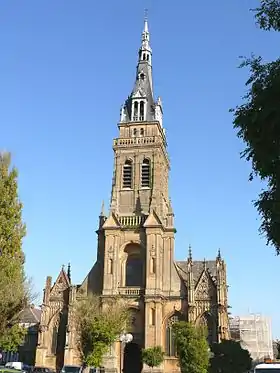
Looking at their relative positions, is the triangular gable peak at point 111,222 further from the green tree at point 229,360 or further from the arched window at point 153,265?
the green tree at point 229,360

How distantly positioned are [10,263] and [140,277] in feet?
85.5

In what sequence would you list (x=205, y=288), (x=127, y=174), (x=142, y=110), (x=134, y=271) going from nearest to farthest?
(x=205, y=288), (x=134, y=271), (x=127, y=174), (x=142, y=110)

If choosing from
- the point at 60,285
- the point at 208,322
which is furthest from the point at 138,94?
the point at 208,322

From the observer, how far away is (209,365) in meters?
38.1

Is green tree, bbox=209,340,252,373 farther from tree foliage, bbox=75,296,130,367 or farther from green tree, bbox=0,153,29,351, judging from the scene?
green tree, bbox=0,153,29,351

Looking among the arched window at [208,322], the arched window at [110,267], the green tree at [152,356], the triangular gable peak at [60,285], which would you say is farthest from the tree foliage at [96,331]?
the triangular gable peak at [60,285]

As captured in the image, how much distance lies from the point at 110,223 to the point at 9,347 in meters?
25.9

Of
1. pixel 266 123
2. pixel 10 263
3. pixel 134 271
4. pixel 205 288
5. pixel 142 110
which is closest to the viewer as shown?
pixel 266 123

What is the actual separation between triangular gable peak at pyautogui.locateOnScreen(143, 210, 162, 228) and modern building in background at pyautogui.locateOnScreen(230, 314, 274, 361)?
2773 centimetres

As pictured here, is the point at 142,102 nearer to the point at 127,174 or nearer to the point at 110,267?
the point at 127,174

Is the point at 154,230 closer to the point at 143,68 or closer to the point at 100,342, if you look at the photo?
the point at 100,342

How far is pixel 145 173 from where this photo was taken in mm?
57906

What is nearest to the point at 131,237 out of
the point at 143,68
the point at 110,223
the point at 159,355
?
the point at 110,223

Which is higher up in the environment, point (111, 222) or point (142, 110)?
point (142, 110)
